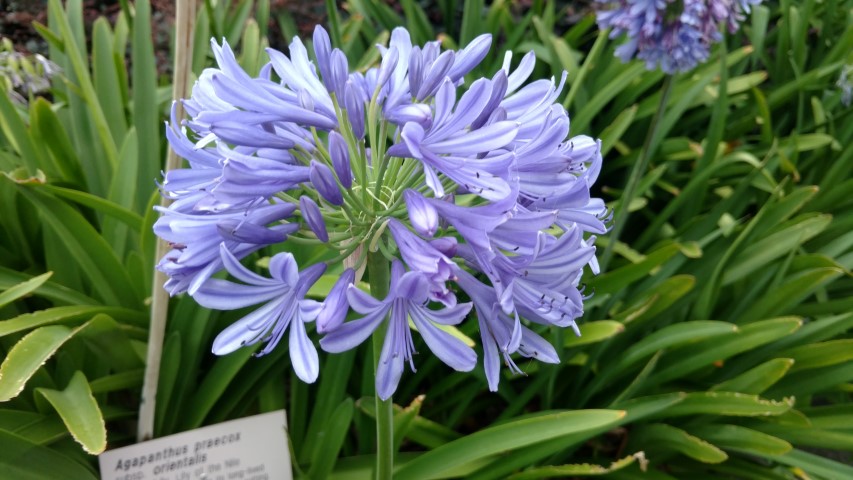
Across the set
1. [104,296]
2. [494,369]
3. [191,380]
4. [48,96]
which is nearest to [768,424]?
[494,369]

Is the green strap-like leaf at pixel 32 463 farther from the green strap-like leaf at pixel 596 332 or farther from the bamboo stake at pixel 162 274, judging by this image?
the green strap-like leaf at pixel 596 332

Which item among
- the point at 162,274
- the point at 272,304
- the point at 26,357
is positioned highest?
the point at 272,304

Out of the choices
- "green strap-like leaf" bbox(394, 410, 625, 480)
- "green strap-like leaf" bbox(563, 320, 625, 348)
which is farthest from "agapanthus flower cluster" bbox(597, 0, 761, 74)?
"green strap-like leaf" bbox(394, 410, 625, 480)

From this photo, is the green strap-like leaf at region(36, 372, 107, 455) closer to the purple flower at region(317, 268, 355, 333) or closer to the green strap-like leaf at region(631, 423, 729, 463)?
the purple flower at region(317, 268, 355, 333)

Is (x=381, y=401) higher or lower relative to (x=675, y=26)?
lower

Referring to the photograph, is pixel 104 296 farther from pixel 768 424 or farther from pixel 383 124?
pixel 768 424

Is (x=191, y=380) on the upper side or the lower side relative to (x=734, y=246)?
lower

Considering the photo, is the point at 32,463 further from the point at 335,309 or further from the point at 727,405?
the point at 727,405

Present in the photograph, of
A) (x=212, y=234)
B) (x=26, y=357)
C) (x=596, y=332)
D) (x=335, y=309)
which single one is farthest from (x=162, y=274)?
(x=596, y=332)
